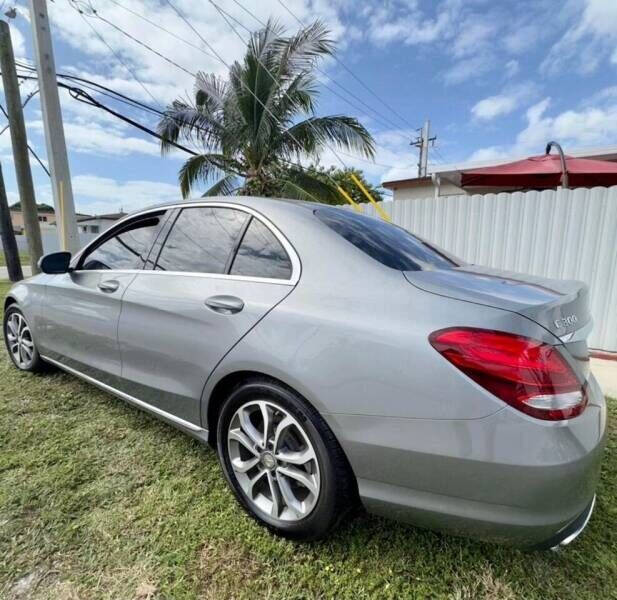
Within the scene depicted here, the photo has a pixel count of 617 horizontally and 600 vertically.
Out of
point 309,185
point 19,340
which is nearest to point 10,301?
point 19,340

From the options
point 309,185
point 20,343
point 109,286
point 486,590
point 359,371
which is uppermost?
point 309,185

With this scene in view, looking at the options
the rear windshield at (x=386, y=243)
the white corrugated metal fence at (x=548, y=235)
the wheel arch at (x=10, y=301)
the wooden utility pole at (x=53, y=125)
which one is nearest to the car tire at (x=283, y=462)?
the rear windshield at (x=386, y=243)

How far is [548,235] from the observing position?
4.80 meters

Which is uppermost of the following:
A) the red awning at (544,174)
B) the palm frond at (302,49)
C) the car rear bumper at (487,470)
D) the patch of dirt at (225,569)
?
the palm frond at (302,49)

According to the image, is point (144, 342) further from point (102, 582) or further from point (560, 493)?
point (560, 493)

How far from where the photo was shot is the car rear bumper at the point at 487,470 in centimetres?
123

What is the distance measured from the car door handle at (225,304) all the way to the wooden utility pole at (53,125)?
5.30 metres

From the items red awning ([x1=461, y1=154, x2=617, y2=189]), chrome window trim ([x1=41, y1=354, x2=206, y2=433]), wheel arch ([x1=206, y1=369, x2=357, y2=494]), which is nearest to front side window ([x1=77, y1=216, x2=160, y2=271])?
chrome window trim ([x1=41, y1=354, x2=206, y2=433])

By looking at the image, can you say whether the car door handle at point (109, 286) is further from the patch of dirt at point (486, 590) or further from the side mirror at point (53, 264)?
the patch of dirt at point (486, 590)

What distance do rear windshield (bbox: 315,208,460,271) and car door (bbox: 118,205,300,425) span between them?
11.8 inches

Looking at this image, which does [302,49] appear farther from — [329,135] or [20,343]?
[20,343]

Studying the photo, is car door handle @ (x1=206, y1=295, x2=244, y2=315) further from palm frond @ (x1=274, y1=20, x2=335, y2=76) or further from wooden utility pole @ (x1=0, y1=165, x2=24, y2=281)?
wooden utility pole @ (x1=0, y1=165, x2=24, y2=281)

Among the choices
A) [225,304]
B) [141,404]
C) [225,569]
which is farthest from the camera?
[141,404]

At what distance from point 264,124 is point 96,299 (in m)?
7.77
